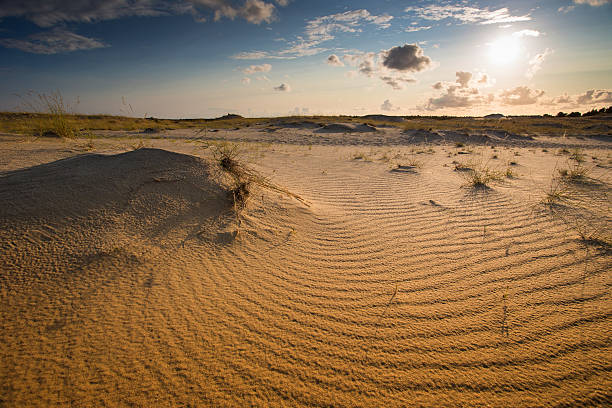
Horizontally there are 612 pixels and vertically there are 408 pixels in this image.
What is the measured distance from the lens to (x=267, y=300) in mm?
1769

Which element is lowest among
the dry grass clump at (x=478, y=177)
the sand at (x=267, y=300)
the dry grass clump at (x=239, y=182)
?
the sand at (x=267, y=300)

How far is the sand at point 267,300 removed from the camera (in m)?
1.24

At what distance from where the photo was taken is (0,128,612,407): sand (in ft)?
4.07

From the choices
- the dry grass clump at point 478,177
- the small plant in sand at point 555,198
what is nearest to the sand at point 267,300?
the small plant in sand at point 555,198

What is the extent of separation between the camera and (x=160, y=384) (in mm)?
1207

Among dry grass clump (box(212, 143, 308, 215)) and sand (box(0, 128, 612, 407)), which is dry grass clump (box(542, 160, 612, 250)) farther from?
dry grass clump (box(212, 143, 308, 215))

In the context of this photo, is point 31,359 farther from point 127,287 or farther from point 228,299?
point 228,299

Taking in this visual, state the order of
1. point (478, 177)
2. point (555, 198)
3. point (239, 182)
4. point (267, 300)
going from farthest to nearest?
1. point (478, 177)
2. point (555, 198)
3. point (239, 182)
4. point (267, 300)

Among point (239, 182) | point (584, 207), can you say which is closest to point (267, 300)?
point (239, 182)

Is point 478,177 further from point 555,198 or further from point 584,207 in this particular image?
point 584,207

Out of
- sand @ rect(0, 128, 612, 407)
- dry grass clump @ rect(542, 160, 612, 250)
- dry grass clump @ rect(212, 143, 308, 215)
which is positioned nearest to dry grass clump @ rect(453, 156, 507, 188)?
dry grass clump @ rect(542, 160, 612, 250)

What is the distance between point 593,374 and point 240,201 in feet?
9.54

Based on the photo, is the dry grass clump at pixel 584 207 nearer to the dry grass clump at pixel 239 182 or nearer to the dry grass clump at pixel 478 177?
the dry grass clump at pixel 478 177

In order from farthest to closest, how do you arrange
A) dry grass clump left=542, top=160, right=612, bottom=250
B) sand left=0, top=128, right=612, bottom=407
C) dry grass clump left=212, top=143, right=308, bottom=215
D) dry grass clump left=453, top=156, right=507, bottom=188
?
dry grass clump left=453, top=156, right=507, bottom=188
dry grass clump left=212, top=143, right=308, bottom=215
dry grass clump left=542, top=160, right=612, bottom=250
sand left=0, top=128, right=612, bottom=407
